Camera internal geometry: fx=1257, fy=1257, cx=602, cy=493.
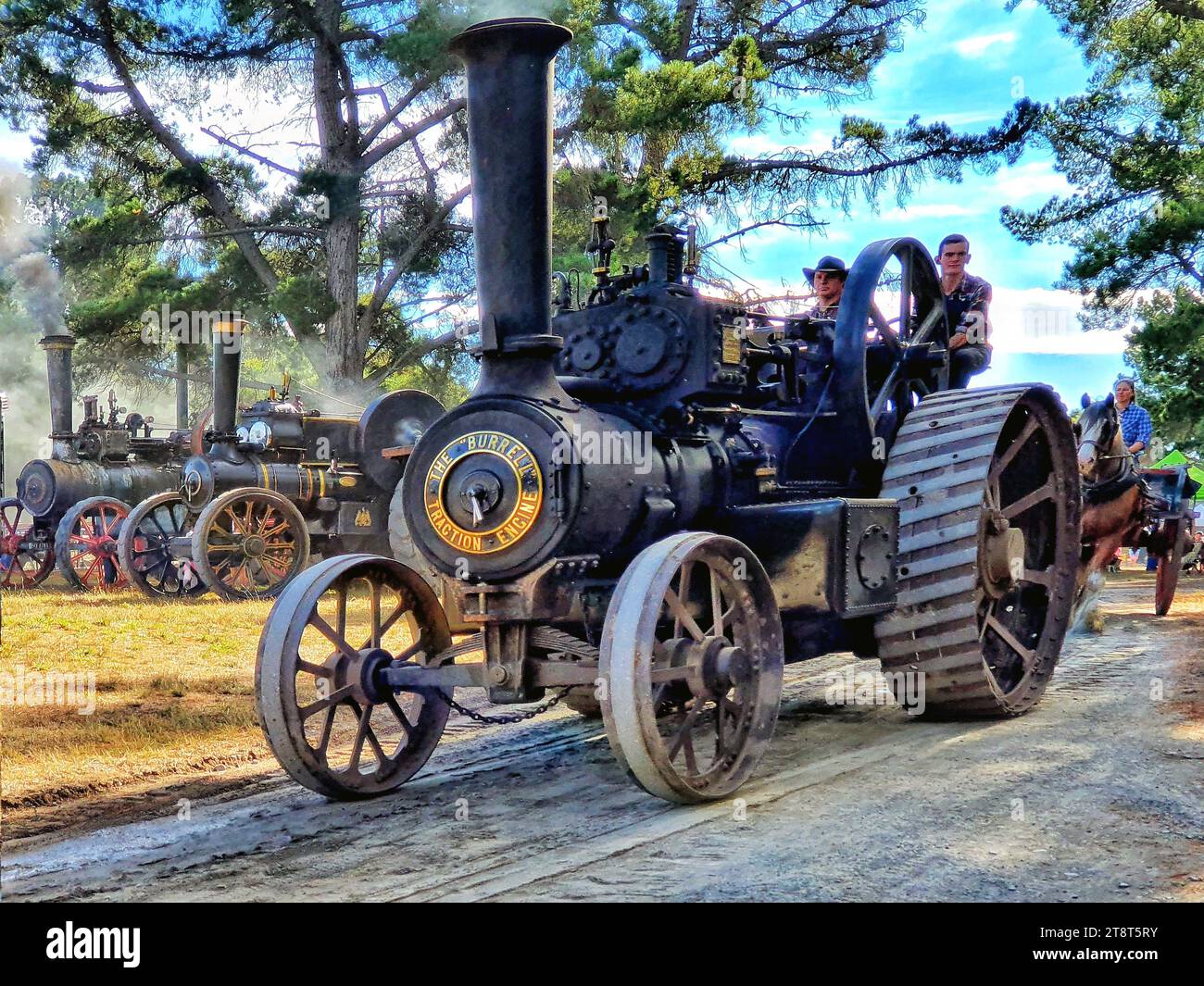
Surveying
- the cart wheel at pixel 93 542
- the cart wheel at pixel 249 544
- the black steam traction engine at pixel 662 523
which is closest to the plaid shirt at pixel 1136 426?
the black steam traction engine at pixel 662 523

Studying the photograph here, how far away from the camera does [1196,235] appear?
1427 cm

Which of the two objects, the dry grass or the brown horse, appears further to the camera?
the brown horse

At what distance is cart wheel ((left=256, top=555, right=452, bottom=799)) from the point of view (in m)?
4.09

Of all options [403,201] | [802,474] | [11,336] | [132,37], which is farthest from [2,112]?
[802,474]

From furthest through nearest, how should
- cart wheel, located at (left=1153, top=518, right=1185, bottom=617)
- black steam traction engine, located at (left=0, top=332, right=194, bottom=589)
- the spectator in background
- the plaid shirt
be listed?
black steam traction engine, located at (left=0, top=332, right=194, bottom=589), the plaid shirt, the spectator in background, cart wheel, located at (left=1153, top=518, right=1185, bottom=617)

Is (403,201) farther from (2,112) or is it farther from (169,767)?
Answer: (169,767)

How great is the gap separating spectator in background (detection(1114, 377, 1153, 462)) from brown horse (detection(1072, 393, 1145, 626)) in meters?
1.05

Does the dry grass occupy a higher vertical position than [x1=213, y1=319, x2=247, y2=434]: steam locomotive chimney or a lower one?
lower

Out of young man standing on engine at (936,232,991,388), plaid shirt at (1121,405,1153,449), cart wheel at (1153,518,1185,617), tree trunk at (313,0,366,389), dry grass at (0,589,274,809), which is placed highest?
tree trunk at (313,0,366,389)

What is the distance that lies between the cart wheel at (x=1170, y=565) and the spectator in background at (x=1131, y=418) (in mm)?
699

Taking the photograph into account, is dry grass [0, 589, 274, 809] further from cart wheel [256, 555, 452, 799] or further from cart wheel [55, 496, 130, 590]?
cart wheel [55, 496, 130, 590]

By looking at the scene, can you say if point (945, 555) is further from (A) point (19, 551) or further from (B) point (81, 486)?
(A) point (19, 551)

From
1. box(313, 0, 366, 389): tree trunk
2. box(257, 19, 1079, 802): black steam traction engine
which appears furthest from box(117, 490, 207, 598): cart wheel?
box(257, 19, 1079, 802): black steam traction engine

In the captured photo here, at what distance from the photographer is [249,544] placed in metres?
12.4
